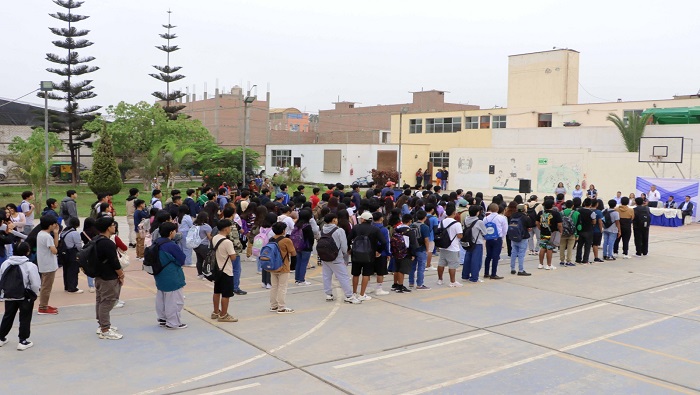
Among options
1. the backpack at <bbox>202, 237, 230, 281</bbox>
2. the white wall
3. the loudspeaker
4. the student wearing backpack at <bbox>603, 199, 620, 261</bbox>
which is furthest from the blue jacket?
the white wall

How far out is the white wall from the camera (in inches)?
1710

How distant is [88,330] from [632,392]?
6.95 metres

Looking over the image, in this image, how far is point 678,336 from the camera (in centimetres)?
899

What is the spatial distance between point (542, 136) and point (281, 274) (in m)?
29.6

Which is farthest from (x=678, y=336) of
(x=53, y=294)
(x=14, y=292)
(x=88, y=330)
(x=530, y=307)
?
(x=53, y=294)

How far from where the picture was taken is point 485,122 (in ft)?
154

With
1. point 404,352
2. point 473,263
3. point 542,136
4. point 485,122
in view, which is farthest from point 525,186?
point 404,352

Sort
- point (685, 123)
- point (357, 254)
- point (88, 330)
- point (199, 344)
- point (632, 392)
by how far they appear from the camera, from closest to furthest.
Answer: point (632, 392), point (199, 344), point (88, 330), point (357, 254), point (685, 123)

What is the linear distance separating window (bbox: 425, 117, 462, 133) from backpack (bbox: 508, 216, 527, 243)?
114ft

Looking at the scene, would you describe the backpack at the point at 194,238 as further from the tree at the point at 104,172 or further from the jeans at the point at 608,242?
the tree at the point at 104,172

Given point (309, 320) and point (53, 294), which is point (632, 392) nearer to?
point (309, 320)

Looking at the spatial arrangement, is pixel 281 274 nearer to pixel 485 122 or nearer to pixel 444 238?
pixel 444 238

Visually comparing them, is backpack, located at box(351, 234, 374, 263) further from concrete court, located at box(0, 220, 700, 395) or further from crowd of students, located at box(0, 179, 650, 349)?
concrete court, located at box(0, 220, 700, 395)

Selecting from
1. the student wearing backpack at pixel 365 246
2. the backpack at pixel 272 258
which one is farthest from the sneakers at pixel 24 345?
the student wearing backpack at pixel 365 246
